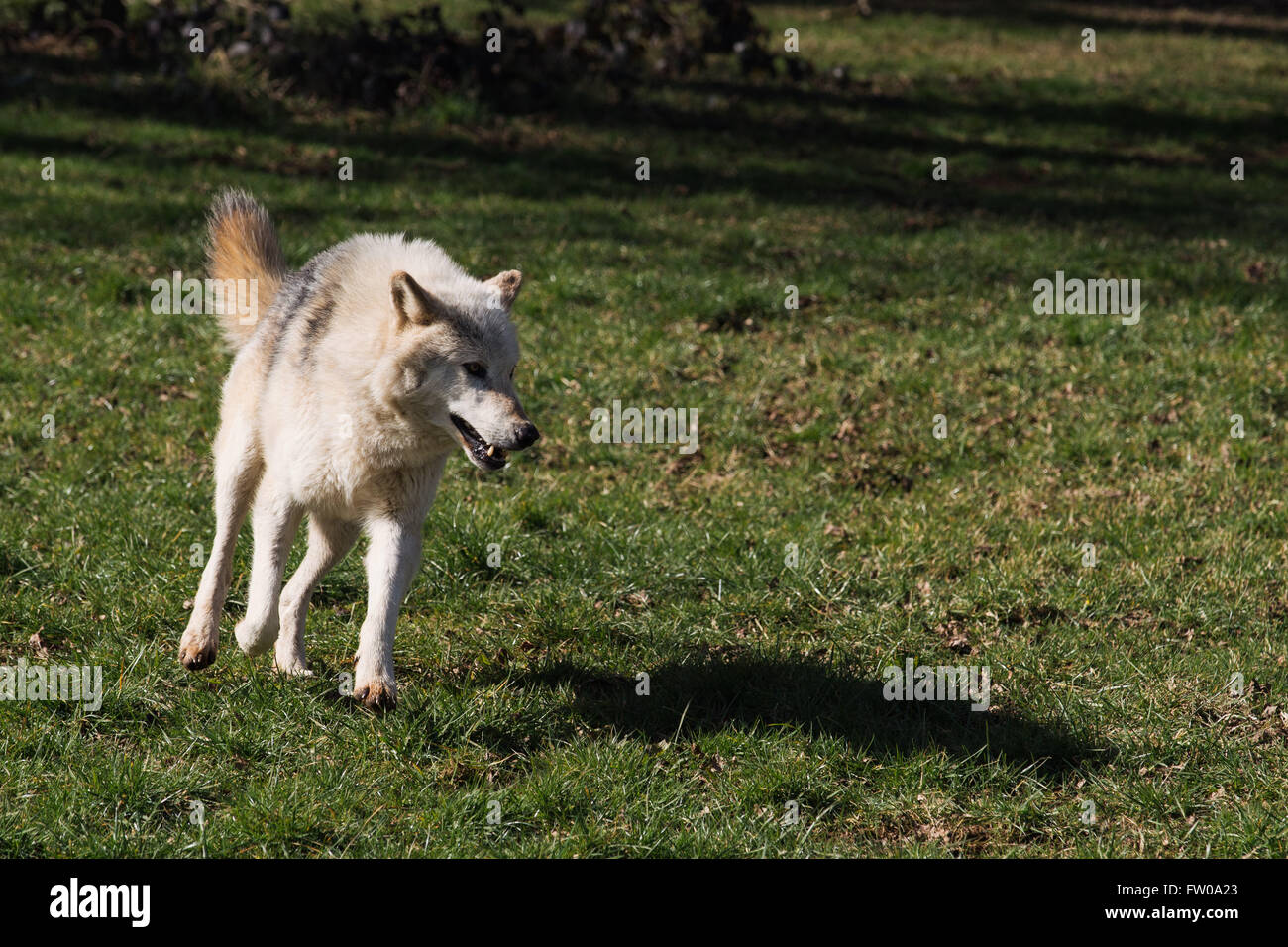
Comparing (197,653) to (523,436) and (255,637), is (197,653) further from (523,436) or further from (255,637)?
(523,436)

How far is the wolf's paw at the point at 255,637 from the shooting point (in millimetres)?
5211

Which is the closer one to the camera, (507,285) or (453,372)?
(453,372)

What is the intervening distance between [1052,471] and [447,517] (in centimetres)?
384

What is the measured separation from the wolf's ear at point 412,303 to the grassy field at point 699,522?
1.56 meters

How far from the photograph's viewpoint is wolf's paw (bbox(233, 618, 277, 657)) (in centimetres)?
521

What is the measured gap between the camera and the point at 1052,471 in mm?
7891

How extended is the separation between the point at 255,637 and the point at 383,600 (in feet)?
2.31

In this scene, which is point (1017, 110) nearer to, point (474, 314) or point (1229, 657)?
point (1229, 657)

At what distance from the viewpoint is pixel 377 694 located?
15.5 feet

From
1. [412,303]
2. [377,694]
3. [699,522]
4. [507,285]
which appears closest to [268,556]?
[377,694]

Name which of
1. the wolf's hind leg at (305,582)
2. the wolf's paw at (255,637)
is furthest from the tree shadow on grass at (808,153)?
the wolf's paw at (255,637)

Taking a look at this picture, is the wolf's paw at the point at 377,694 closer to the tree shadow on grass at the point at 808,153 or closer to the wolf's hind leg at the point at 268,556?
the wolf's hind leg at the point at 268,556
